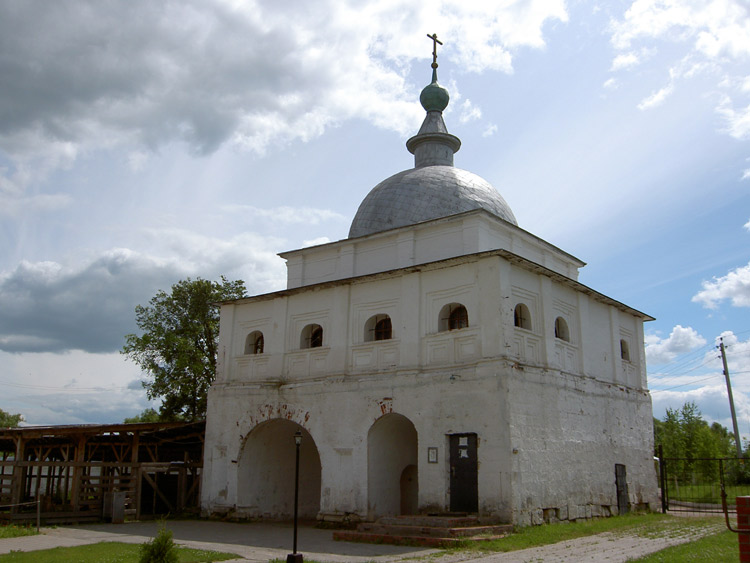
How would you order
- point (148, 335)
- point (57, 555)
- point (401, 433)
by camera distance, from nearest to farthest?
point (57, 555) < point (401, 433) < point (148, 335)

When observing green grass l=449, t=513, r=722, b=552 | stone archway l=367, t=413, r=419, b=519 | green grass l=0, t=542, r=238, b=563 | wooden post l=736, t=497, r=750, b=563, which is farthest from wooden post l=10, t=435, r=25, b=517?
wooden post l=736, t=497, r=750, b=563

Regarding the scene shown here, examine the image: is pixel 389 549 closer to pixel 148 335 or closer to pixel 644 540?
pixel 644 540

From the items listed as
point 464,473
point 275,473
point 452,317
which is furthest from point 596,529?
point 275,473

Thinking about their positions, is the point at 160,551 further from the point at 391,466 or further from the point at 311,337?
the point at 311,337

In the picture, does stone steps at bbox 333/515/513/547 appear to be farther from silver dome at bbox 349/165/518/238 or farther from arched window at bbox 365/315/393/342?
silver dome at bbox 349/165/518/238

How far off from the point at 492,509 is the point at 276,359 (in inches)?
330

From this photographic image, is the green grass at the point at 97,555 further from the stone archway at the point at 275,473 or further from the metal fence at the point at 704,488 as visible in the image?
the metal fence at the point at 704,488

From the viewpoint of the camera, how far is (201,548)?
1407cm

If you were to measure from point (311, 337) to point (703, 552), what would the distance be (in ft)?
41.6

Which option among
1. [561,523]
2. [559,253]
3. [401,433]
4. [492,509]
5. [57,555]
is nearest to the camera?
[57,555]

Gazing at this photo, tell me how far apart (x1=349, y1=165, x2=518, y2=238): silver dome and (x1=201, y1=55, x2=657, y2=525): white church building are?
0.07 m

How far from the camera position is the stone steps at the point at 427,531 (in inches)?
554

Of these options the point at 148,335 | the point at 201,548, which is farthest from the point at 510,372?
the point at 148,335

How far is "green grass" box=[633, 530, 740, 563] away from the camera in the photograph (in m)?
10.3
